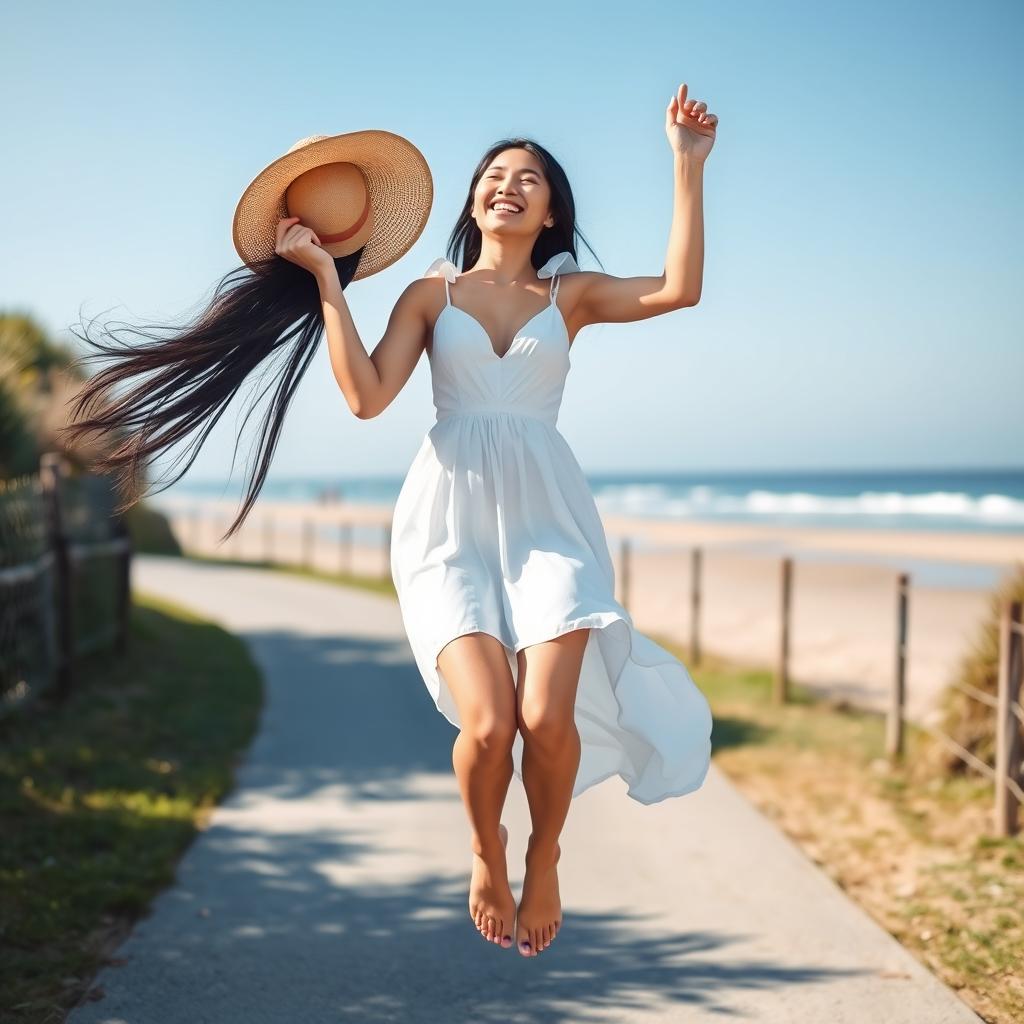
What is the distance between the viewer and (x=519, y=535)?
122 inches

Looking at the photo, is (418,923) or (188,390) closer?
(188,390)

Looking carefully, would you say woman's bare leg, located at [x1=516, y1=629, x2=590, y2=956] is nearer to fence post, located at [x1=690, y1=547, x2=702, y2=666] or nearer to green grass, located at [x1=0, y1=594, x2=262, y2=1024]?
green grass, located at [x1=0, y1=594, x2=262, y2=1024]

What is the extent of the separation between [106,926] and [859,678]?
8.35 metres

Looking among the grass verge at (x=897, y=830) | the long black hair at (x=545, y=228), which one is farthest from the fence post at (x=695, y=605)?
the long black hair at (x=545, y=228)

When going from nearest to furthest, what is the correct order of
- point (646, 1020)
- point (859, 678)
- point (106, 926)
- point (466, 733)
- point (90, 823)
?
point (466, 733) < point (646, 1020) < point (106, 926) < point (90, 823) < point (859, 678)

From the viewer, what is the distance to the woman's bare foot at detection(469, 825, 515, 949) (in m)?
2.93

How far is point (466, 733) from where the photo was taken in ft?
9.25

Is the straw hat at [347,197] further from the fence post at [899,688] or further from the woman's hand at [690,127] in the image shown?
the fence post at [899,688]

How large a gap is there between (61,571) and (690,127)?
6580mm

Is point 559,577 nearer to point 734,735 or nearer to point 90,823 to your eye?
point 90,823

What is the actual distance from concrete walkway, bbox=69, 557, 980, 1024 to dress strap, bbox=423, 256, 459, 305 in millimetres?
2094

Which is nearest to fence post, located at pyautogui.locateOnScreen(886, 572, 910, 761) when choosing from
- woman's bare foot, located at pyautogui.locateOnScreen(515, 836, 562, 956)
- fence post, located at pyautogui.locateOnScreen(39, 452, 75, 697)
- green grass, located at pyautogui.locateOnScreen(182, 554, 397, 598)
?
woman's bare foot, located at pyautogui.locateOnScreen(515, 836, 562, 956)

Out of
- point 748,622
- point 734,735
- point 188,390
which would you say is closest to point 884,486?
point 748,622

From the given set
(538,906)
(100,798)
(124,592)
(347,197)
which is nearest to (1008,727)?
(538,906)
